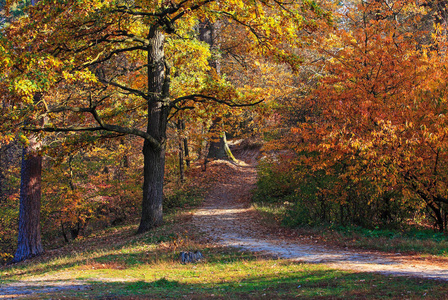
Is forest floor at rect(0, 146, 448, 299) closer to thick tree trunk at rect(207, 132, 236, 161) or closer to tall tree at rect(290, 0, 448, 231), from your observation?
tall tree at rect(290, 0, 448, 231)

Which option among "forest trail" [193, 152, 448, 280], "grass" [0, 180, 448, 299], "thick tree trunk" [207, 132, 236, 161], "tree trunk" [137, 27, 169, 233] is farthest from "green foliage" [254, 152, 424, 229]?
"thick tree trunk" [207, 132, 236, 161]

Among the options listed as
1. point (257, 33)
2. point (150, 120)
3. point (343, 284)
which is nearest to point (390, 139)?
point (343, 284)

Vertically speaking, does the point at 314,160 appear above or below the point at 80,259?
above

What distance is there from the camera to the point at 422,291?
17.0ft

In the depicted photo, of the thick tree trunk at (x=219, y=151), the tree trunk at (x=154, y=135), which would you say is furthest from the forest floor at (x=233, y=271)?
the thick tree trunk at (x=219, y=151)

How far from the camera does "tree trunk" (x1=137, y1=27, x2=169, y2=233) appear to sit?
13336 millimetres

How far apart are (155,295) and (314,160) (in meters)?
6.56

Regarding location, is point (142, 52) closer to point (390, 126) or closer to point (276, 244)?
point (276, 244)

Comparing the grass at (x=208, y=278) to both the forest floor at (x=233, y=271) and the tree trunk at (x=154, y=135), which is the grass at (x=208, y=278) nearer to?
the forest floor at (x=233, y=271)

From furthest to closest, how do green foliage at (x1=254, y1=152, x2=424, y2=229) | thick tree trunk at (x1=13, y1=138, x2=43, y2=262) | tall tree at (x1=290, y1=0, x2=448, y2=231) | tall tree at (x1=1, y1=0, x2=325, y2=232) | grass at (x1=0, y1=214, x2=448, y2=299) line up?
thick tree trunk at (x1=13, y1=138, x2=43, y2=262), green foliage at (x1=254, y1=152, x2=424, y2=229), tall tree at (x1=1, y1=0, x2=325, y2=232), tall tree at (x1=290, y1=0, x2=448, y2=231), grass at (x1=0, y1=214, x2=448, y2=299)

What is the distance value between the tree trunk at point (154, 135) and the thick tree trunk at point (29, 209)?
13.6 ft

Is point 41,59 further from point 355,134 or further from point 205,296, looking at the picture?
point 355,134

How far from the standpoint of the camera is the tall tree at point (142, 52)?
377 inches

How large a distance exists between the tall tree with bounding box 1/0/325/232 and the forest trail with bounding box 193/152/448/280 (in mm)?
2909
